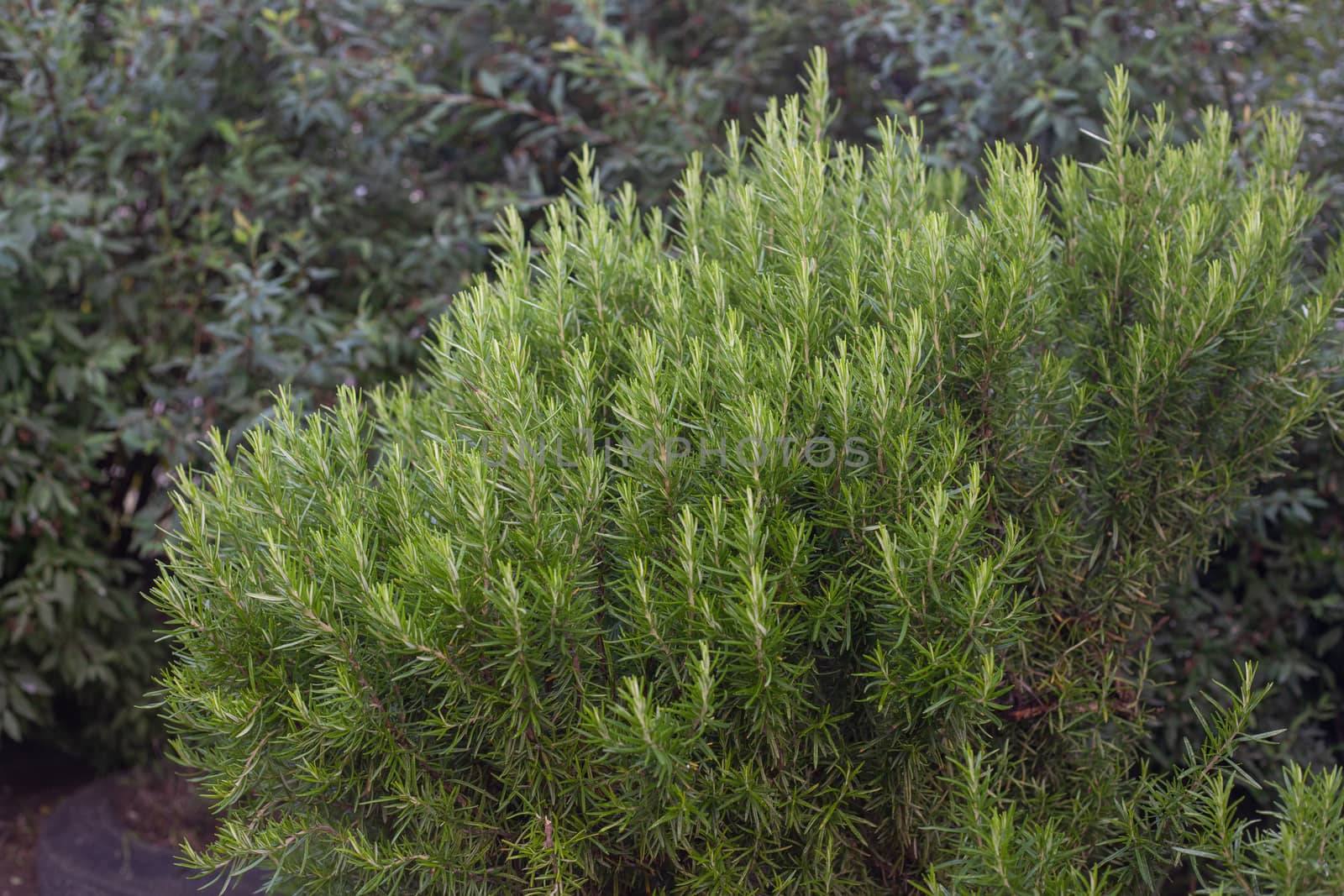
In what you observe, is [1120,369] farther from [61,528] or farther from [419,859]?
[61,528]

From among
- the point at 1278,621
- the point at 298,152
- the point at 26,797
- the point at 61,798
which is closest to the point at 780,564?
the point at 1278,621

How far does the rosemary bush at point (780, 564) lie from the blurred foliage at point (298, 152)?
1.53 metres

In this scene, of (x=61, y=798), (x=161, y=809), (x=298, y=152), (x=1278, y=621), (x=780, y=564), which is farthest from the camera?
(x=61, y=798)

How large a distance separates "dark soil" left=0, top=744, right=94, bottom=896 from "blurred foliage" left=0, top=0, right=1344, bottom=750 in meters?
0.53

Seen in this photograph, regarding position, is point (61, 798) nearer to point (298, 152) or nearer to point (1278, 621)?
point (298, 152)

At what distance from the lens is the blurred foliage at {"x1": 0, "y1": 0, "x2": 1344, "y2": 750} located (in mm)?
3562

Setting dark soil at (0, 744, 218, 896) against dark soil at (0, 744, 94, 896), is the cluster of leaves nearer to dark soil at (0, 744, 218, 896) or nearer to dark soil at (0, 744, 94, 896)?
dark soil at (0, 744, 218, 896)

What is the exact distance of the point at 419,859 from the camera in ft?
5.33

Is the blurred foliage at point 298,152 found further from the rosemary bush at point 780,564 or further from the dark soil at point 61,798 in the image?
the rosemary bush at point 780,564

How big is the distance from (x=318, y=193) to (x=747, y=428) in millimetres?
2795

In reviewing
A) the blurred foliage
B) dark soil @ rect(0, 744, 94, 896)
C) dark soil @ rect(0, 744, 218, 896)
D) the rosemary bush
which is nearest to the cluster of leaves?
the blurred foliage

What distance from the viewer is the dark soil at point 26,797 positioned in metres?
4.01

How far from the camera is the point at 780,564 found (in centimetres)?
164

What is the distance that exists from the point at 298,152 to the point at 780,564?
11.3 ft
